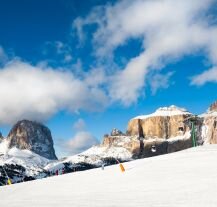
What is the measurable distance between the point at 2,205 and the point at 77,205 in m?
5.65

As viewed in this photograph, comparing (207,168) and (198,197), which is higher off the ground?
(207,168)

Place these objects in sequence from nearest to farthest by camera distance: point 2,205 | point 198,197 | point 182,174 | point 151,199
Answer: point 198,197
point 151,199
point 2,205
point 182,174

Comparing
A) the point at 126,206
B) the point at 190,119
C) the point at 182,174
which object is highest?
the point at 190,119

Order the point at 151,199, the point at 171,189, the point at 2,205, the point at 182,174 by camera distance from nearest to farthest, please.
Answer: the point at 151,199 → the point at 171,189 → the point at 2,205 → the point at 182,174

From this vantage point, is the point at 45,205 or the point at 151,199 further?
the point at 45,205

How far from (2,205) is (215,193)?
Result: 37.1ft

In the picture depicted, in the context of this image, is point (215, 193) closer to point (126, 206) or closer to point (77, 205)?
point (126, 206)

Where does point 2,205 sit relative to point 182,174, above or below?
below

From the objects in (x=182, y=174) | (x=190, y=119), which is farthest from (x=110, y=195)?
(x=190, y=119)

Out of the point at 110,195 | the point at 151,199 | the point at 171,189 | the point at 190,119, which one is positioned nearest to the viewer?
Result: the point at 151,199

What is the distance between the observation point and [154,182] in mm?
20844

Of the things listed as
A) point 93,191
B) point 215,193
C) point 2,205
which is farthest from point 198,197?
point 2,205

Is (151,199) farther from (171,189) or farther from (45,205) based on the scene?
(45,205)

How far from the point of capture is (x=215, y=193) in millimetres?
14742
